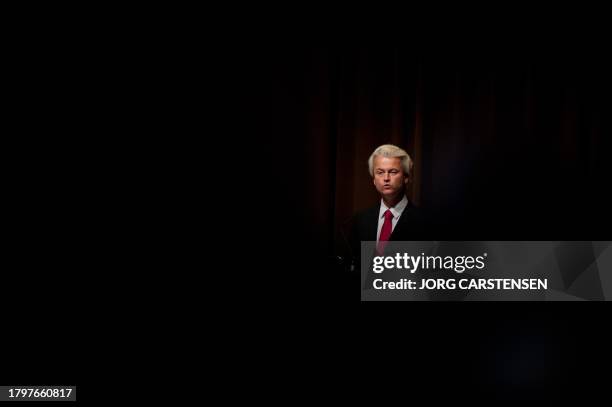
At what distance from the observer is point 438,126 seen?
289 centimetres

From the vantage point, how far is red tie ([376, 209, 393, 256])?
8.20ft

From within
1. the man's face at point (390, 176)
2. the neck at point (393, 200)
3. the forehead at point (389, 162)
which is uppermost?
the forehead at point (389, 162)

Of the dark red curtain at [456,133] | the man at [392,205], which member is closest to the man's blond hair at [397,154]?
the man at [392,205]

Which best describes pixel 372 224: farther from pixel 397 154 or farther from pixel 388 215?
pixel 397 154

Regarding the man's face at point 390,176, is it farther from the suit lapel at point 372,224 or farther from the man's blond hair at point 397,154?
the suit lapel at point 372,224

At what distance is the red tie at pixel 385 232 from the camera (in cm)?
250

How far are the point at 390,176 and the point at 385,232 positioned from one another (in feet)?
0.89

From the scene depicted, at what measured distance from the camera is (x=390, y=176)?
247 centimetres

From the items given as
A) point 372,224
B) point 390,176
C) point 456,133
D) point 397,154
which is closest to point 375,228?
point 372,224

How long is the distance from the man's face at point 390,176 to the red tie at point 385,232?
0.09m

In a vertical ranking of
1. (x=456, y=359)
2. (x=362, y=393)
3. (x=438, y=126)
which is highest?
(x=438, y=126)

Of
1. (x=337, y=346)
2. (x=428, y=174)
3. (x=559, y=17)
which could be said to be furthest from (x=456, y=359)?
(x=559, y=17)

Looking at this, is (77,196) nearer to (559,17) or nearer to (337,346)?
(337,346)

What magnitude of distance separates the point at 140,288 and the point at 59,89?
3.91 feet
